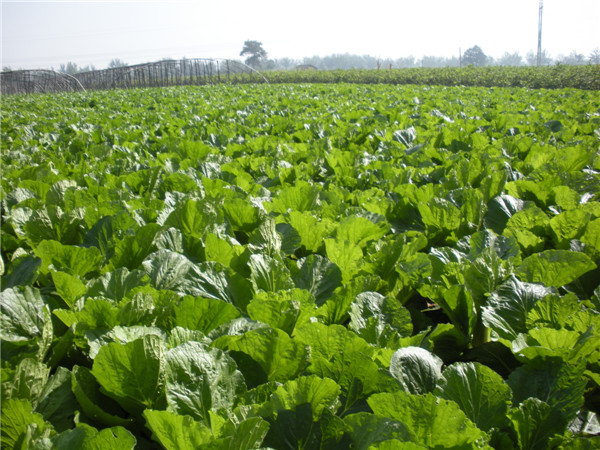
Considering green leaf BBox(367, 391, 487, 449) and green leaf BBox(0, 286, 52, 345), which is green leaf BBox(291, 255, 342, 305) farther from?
green leaf BBox(0, 286, 52, 345)

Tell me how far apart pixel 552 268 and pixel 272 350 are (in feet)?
2.75

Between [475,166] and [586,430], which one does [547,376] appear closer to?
[586,430]

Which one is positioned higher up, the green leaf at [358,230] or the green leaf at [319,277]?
the green leaf at [358,230]

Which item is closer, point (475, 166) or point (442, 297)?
point (442, 297)

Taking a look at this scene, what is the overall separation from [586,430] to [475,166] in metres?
1.79

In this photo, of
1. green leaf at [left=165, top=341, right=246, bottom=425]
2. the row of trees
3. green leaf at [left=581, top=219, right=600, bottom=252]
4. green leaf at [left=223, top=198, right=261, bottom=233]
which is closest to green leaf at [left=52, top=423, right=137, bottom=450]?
green leaf at [left=165, top=341, right=246, bottom=425]

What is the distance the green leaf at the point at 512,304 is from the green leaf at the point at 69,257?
1.10m

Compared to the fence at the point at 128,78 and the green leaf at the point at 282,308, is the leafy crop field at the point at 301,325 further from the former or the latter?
the fence at the point at 128,78

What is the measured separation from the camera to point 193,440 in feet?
2.20

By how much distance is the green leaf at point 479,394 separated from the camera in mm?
821

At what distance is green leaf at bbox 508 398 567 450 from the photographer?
799mm

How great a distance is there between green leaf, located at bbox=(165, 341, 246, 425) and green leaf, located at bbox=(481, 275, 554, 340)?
2.04 ft

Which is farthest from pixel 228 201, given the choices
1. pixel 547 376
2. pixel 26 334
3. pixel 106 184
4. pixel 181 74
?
pixel 181 74

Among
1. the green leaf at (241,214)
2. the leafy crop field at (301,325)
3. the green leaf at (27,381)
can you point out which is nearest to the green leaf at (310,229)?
the leafy crop field at (301,325)
